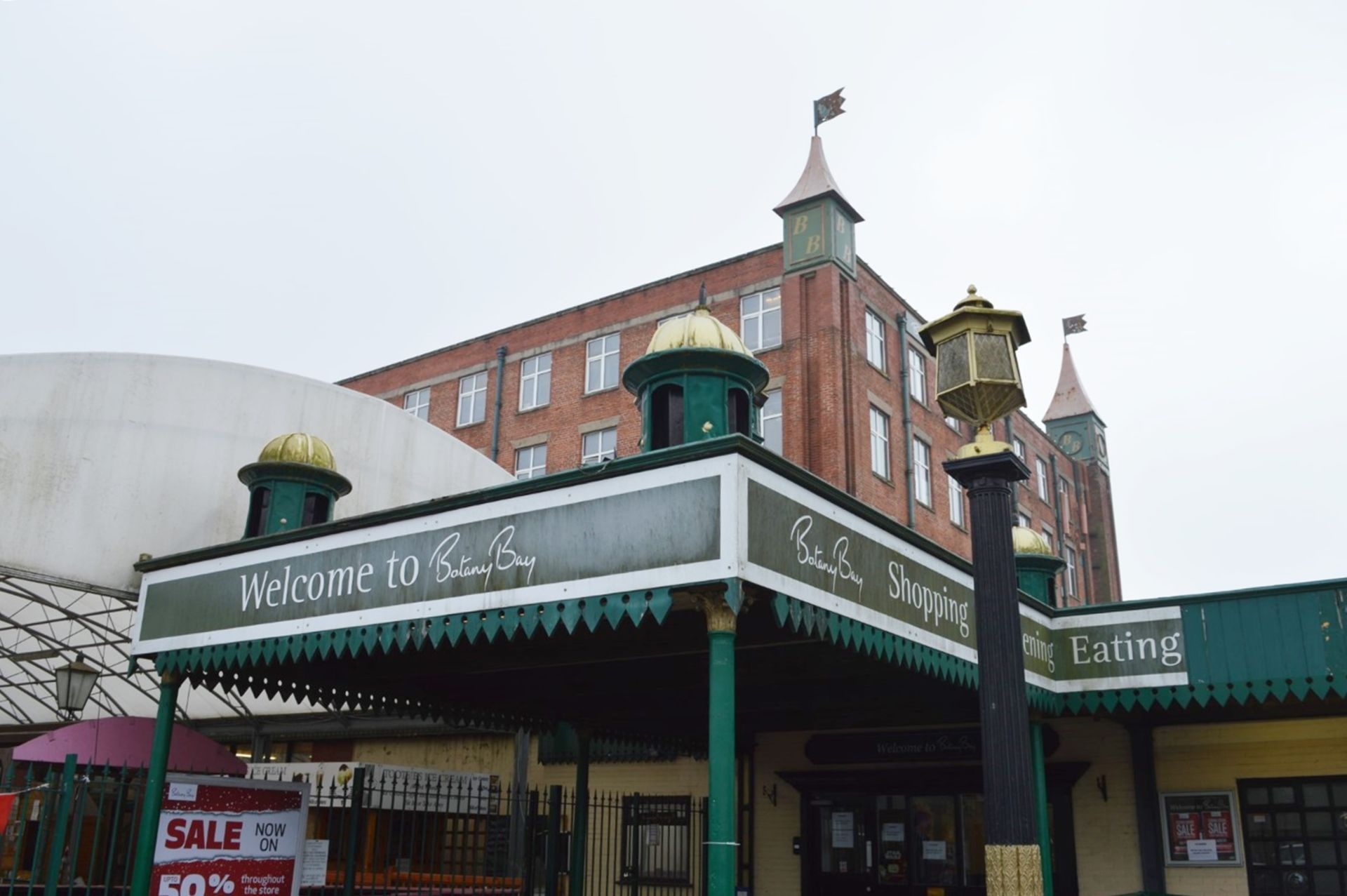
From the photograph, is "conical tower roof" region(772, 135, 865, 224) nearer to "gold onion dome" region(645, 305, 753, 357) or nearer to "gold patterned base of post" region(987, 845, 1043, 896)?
"gold onion dome" region(645, 305, 753, 357)

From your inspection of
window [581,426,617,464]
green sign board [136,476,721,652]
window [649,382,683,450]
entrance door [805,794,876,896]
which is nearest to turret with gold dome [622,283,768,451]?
window [649,382,683,450]

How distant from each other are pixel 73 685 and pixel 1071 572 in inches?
1449

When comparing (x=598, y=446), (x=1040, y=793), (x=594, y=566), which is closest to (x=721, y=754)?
(x=594, y=566)

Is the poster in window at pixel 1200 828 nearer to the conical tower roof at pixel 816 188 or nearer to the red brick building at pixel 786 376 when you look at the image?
the red brick building at pixel 786 376

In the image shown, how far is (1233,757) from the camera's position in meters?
15.5

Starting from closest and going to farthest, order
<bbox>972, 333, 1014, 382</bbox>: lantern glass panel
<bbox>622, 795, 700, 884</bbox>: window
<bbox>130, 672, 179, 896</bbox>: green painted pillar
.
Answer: <bbox>972, 333, 1014, 382</bbox>: lantern glass panel, <bbox>130, 672, 179, 896</bbox>: green painted pillar, <bbox>622, 795, 700, 884</bbox>: window

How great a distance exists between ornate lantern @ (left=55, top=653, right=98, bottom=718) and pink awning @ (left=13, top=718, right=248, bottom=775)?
1.30ft

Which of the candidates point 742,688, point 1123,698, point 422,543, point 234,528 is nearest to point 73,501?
point 234,528

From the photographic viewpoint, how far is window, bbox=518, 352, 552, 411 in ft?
113

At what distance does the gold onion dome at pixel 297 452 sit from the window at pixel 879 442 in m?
16.7

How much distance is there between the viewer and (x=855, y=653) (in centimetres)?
1232

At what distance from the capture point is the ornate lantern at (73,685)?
608 inches

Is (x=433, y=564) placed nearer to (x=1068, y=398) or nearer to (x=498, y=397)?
(x=498, y=397)

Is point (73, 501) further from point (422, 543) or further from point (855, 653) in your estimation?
point (855, 653)
